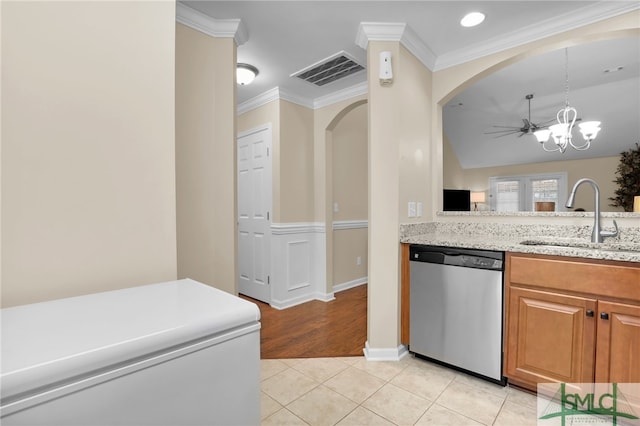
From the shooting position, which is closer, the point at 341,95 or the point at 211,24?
the point at 211,24

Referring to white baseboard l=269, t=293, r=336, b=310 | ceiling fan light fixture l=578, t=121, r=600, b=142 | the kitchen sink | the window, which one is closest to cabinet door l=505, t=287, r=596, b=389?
the kitchen sink

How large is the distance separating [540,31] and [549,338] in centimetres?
212

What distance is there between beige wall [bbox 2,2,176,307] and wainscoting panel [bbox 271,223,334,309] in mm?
2290

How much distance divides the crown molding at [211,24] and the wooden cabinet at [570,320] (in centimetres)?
239

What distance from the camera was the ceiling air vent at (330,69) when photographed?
267 centimetres

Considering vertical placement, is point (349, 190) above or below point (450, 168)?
below

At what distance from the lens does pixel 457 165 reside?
25.6 ft

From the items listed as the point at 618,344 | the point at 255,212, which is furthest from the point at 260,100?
the point at 618,344

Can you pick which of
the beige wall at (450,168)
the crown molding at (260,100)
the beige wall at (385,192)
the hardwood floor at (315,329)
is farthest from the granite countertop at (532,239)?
the beige wall at (450,168)

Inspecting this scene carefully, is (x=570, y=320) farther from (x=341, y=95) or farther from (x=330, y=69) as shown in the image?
(x=341, y=95)

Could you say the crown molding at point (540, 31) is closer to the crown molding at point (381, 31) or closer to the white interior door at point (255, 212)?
the crown molding at point (381, 31)

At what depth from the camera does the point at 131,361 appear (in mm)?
643

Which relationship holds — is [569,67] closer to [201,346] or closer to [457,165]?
[457,165]

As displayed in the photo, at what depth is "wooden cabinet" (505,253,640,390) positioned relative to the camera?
1.49 meters
